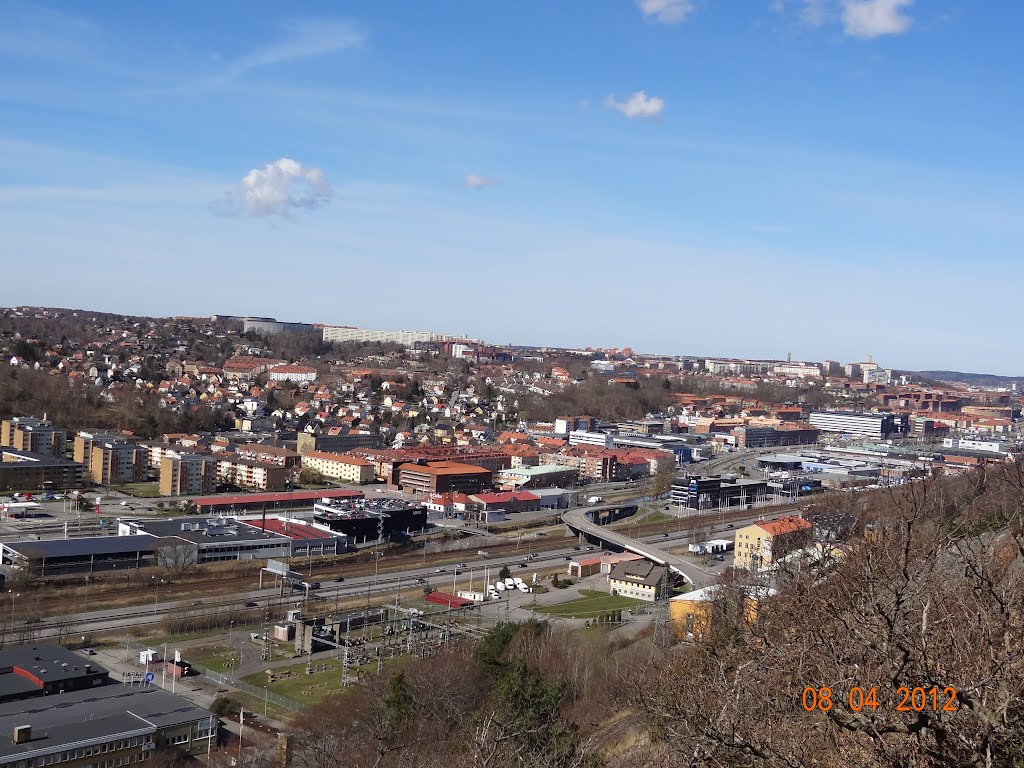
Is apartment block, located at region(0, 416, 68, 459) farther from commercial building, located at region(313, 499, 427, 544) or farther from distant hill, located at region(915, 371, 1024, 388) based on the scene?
distant hill, located at region(915, 371, 1024, 388)

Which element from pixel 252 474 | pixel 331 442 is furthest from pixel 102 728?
pixel 331 442

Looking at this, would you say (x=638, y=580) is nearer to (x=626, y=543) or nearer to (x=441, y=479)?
(x=626, y=543)

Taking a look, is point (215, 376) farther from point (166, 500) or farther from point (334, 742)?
point (334, 742)

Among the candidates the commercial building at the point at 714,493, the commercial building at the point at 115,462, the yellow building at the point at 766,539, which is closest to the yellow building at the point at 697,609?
the yellow building at the point at 766,539

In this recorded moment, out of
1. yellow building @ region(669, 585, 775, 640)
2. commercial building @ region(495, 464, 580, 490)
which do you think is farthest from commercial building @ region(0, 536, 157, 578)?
commercial building @ region(495, 464, 580, 490)

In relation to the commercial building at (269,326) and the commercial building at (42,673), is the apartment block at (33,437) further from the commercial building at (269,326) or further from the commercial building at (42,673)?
the commercial building at (269,326)
